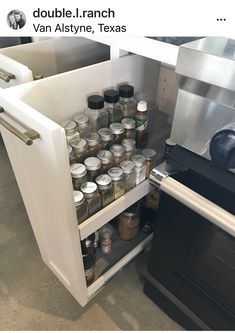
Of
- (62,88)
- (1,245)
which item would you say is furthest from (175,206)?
(1,245)

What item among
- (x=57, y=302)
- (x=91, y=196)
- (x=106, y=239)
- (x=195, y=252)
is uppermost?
(x=91, y=196)

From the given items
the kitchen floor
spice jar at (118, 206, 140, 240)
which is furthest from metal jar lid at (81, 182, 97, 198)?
the kitchen floor

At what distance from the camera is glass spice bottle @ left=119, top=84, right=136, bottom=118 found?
0.72 meters

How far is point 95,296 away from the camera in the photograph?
1017 millimetres

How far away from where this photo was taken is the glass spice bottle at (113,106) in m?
0.69

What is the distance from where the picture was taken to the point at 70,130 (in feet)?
2.10

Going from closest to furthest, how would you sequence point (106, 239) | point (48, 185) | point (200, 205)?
1. point (200, 205)
2. point (48, 185)
3. point (106, 239)

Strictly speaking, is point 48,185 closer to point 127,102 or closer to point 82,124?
point 82,124

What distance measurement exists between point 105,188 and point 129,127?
7.3 inches

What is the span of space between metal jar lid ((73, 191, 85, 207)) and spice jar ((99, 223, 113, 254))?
35 centimetres

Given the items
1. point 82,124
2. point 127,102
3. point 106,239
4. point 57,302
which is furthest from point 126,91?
point 57,302

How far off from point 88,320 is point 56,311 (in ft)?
0.40

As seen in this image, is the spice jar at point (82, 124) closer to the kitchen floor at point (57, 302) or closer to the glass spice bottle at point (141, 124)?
the glass spice bottle at point (141, 124)

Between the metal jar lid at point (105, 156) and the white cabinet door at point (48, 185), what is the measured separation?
14cm
